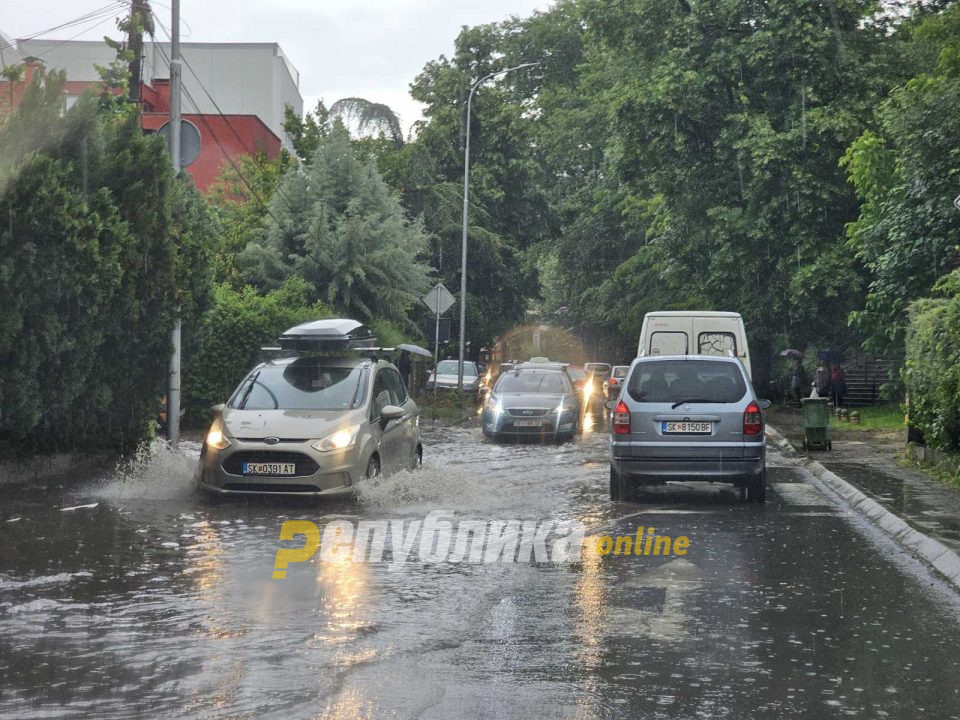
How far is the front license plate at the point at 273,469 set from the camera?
13815 mm

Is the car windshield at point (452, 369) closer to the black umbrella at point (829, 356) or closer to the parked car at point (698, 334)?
the black umbrella at point (829, 356)

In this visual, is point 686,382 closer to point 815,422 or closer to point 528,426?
point 815,422

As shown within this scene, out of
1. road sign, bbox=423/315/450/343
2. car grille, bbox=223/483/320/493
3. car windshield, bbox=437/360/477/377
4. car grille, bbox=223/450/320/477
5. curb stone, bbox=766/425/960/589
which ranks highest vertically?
road sign, bbox=423/315/450/343

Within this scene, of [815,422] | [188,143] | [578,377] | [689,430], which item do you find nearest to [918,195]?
[815,422]

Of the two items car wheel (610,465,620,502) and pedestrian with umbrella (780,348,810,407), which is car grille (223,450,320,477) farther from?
pedestrian with umbrella (780,348,810,407)

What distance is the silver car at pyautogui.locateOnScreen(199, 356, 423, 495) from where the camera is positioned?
13.8 meters

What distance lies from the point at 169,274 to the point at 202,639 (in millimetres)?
10801

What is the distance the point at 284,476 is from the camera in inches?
543

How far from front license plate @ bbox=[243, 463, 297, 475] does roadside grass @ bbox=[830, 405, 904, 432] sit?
18.0 meters

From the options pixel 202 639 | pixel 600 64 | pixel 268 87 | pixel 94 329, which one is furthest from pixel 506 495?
pixel 268 87

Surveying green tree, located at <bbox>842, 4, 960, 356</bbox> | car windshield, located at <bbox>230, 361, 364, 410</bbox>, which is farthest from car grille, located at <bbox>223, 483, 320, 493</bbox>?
green tree, located at <bbox>842, 4, 960, 356</bbox>

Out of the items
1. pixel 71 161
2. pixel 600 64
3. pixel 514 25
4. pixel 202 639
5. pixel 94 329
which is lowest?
pixel 202 639

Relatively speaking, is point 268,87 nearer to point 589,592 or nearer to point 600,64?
point 600,64

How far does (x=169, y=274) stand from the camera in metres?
17.6
